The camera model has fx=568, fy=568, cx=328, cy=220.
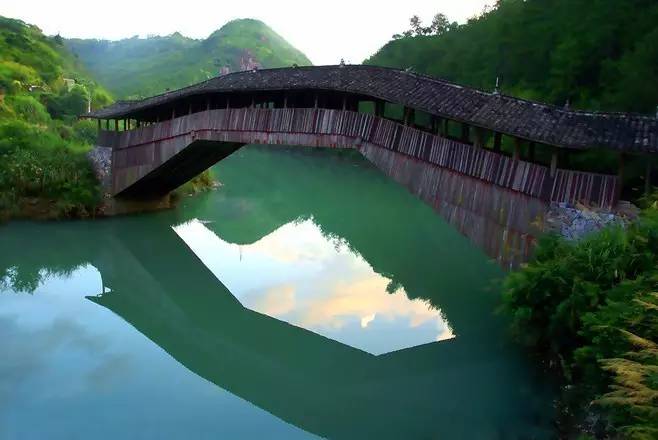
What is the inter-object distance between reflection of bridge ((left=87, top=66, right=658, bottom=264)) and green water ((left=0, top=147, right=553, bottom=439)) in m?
1.92

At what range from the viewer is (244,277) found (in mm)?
15523

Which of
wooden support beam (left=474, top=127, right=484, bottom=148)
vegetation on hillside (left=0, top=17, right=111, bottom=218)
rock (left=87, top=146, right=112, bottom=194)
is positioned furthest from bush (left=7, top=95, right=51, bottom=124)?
wooden support beam (left=474, top=127, right=484, bottom=148)

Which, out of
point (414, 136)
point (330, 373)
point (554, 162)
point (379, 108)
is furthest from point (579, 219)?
point (379, 108)

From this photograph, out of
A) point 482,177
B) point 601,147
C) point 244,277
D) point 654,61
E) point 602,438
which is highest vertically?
point 654,61

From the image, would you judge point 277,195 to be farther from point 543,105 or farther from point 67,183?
point 543,105

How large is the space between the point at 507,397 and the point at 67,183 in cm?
1626

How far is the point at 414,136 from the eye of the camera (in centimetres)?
1335

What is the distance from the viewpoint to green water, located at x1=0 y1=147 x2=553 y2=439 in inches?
324

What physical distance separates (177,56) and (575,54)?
88.1 metres

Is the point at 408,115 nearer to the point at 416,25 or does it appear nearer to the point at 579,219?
the point at 579,219

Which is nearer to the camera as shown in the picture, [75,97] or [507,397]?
[507,397]

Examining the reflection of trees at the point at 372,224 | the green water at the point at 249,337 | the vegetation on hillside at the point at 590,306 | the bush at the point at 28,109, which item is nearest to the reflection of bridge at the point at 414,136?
the vegetation on hillside at the point at 590,306

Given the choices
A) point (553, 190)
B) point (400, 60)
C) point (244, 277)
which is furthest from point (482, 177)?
point (400, 60)

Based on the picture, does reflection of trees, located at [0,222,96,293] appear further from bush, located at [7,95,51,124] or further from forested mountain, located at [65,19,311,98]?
forested mountain, located at [65,19,311,98]
